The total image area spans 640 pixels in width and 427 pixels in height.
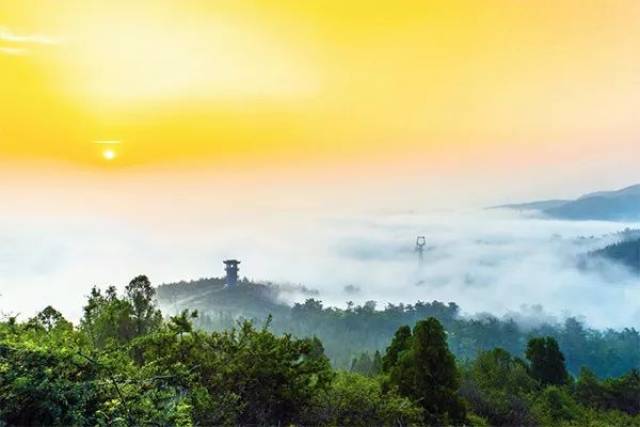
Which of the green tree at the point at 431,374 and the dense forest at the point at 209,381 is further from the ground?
the dense forest at the point at 209,381

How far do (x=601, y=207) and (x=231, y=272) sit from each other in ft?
463

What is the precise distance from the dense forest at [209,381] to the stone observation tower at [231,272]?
247 feet

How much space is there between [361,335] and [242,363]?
5945 cm

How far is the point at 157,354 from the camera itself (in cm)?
629

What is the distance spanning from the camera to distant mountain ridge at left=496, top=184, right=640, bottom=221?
17788 centimetres

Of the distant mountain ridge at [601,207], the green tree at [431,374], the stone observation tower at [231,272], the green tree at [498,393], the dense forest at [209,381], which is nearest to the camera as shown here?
the dense forest at [209,381]

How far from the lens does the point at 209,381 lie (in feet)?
19.8

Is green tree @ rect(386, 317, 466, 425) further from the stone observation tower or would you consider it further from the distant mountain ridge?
the distant mountain ridge

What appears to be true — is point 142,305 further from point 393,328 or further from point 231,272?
point 231,272

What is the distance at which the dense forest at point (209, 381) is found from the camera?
10.9ft

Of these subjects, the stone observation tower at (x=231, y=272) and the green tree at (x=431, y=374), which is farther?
the stone observation tower at (x=231, y=272)

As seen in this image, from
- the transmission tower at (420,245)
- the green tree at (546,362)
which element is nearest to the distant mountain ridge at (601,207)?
the transmission tower at (420,245)

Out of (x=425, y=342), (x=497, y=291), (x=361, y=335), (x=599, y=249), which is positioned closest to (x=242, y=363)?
(x=425, y=342)

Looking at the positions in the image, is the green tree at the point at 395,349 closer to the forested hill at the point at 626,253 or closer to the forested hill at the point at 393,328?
the forested hill at the point at 393,328
